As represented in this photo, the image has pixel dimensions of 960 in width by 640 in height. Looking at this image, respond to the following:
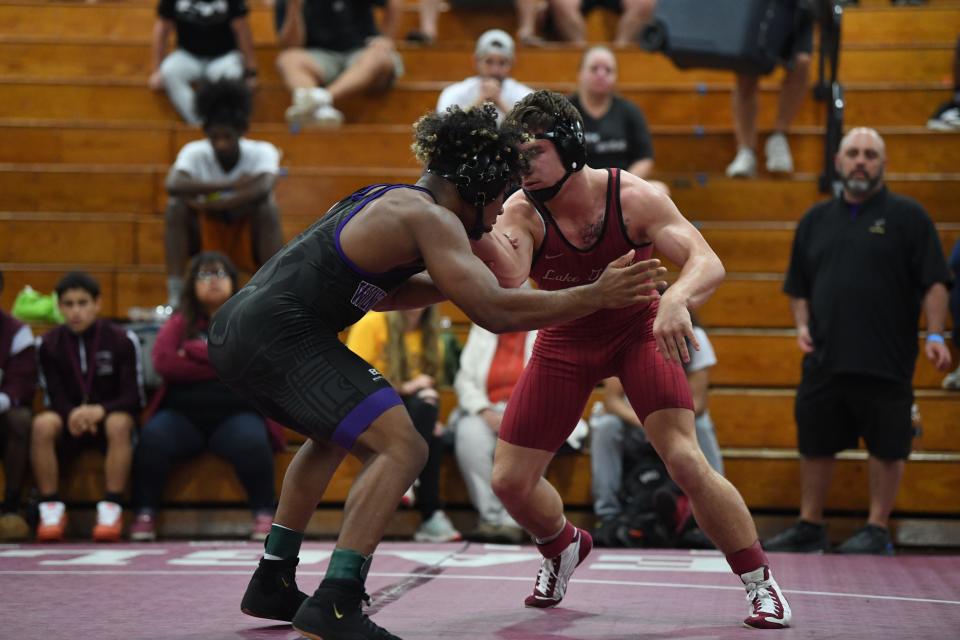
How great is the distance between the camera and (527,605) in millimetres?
4430

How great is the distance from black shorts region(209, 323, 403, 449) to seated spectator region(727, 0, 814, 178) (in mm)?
4982

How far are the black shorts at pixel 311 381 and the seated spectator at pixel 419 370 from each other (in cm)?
279

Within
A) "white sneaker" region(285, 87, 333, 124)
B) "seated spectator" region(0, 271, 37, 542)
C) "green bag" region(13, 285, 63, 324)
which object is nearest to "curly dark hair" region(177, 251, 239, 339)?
"seated spectator" region(0, 271, 37, 542)

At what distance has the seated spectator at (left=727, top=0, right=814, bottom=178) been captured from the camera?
7.92m

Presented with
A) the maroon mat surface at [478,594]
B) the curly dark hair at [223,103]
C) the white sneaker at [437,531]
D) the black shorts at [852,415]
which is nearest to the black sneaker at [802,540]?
the maroon mat surface at [478,594]

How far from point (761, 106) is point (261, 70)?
11.4 feet

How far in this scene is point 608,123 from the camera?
7781mm

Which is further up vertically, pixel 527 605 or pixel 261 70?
pixel 261 70

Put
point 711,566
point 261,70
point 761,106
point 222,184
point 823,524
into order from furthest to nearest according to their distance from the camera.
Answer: point 261,70 < point 761,106 < point 222,184 < point 823,524 < point 711,566

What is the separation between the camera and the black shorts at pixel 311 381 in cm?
356

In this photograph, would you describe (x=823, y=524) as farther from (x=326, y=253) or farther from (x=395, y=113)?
(x=395, y=113)

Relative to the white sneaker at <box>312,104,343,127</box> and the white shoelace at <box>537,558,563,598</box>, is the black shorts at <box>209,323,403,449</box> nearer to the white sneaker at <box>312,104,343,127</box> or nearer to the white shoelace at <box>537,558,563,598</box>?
the white shoelace at <box>537,558,563,598</box>

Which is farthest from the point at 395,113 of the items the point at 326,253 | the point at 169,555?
the point at 326,253

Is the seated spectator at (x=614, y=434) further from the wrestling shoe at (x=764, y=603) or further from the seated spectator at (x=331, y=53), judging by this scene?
the seated spectator at (x=331, y=53)
